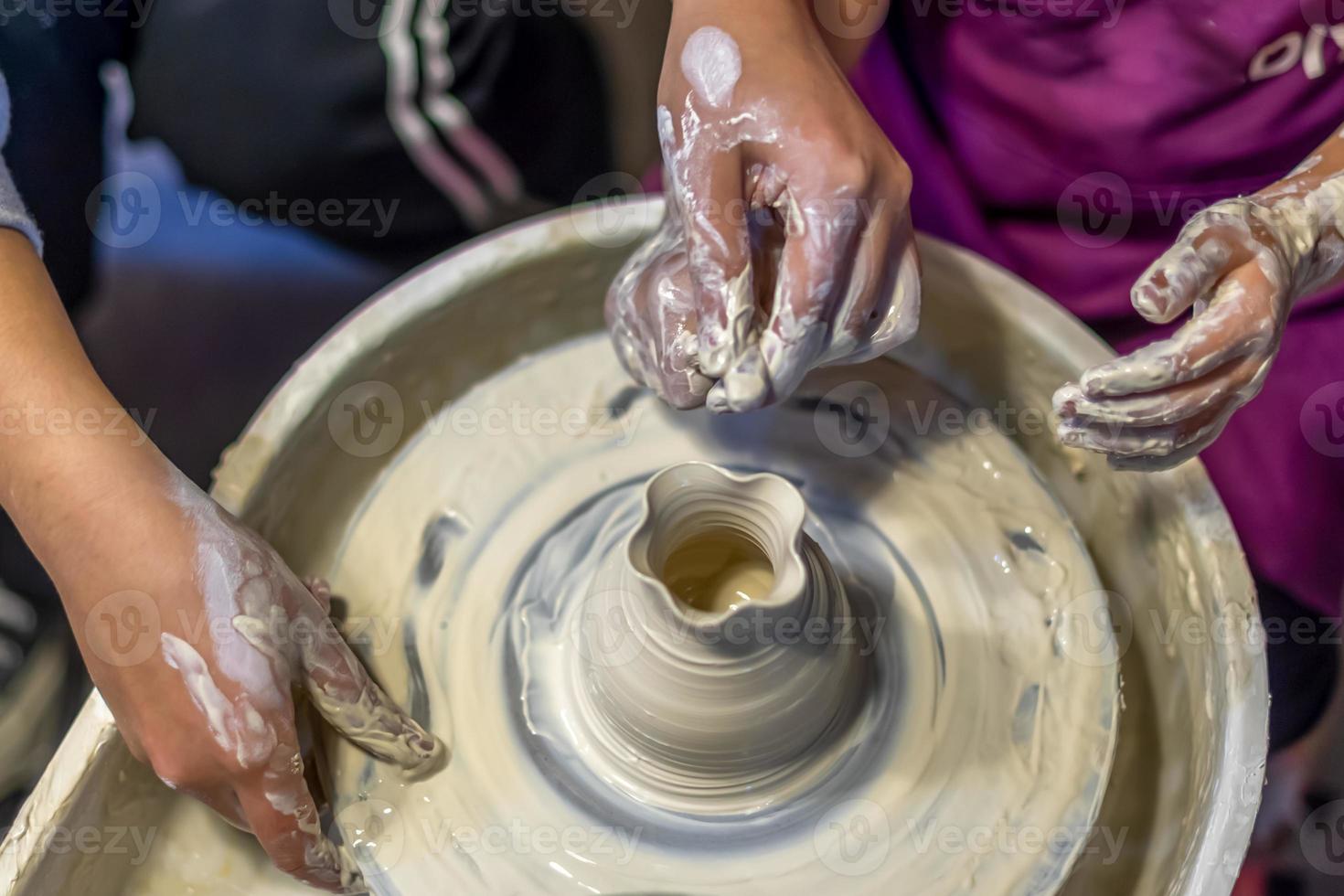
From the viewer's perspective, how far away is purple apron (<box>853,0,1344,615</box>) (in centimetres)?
117

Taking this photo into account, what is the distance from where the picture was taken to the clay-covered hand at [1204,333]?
92 centimetres

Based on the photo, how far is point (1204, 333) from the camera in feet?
3.07

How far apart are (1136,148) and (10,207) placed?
4.44 ft

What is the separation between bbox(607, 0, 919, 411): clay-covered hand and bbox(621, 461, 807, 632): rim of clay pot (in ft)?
0.25

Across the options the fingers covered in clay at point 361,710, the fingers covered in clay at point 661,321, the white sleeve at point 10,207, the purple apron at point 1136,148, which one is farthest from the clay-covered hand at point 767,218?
the white sleeve at point 10,207

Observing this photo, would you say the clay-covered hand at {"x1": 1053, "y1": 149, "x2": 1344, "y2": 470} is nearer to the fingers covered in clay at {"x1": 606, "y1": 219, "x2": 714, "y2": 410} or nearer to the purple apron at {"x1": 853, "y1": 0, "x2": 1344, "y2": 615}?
the purple apron at {"x1": 853, "y1": 0, "x2": 1344, "y2": 615}

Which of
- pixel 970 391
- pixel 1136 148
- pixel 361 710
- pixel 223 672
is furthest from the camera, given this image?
pixel 970 391

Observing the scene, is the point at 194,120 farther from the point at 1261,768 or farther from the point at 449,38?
the point at 1261,768

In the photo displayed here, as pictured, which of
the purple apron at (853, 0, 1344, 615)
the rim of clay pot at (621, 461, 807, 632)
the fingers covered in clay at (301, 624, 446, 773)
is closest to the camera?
the rim of clay pot at (621, 461, 807, 632)

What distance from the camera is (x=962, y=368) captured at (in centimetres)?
134

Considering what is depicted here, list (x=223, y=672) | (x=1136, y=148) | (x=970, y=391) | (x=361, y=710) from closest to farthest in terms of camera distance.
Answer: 1. (x=223, y=672)
2. (x=361, y=710)
3. (x=1136, y=148)
4. (x=970, y=391)

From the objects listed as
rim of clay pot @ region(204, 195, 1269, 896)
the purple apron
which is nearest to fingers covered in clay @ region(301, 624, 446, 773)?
rim of clay pot @ region(204, 195, 1269, 896)

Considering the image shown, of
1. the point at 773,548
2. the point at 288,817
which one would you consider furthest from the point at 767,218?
the point at 288,817

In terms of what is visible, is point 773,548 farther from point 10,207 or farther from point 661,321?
point 10,207
